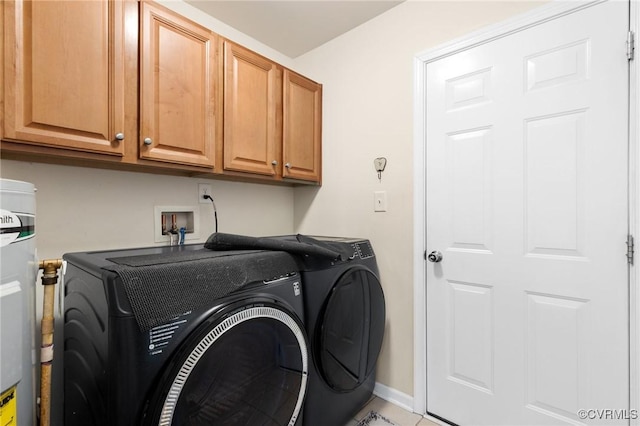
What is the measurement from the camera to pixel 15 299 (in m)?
0.74

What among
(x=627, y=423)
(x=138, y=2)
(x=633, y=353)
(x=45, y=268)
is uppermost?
(x=138, y=2)

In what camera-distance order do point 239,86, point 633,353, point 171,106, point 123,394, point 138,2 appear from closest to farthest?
point 123,394, point 633,353, point 138,2, point 171,106, point 239,86

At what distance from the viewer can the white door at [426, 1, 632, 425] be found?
3.94ft

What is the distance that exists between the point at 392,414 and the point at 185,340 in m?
1.41

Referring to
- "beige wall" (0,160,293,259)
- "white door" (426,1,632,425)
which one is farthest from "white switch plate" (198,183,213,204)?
"white door" (426,1,632,425)

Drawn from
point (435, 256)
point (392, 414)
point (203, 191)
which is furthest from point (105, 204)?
point (392, 414)

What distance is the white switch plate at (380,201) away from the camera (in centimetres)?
188

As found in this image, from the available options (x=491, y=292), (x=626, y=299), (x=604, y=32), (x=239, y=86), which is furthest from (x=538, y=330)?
(x=239, y=86)

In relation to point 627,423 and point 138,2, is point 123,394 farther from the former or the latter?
point 627,423

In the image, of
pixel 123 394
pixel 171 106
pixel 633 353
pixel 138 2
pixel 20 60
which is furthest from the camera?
pixel 171 106

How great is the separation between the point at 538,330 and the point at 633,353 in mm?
300

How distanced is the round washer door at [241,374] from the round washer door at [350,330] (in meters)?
0.16

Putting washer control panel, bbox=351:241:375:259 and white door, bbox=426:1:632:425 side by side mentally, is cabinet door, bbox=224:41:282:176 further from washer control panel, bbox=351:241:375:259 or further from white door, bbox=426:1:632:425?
white door, bbox=426:1:632:425

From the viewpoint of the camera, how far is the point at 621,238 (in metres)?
1.18
